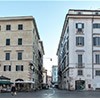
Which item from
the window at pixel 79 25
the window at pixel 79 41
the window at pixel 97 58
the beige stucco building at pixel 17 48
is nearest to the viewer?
the beige stucco building at pixel 17 48

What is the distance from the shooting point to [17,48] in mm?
61750

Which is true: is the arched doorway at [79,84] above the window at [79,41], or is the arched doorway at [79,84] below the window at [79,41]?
below

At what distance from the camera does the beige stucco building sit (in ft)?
199

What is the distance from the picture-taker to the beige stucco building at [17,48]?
60531 millimetres

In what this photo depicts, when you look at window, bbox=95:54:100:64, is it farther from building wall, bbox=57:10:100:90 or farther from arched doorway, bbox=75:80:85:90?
arched doorway, bbox=75:80:85:90

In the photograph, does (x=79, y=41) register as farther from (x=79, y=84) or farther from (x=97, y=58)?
(x=79, y=84)

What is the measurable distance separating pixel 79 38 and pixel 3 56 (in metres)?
16.2

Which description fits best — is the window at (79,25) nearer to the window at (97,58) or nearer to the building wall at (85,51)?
the building wall at (85,51)

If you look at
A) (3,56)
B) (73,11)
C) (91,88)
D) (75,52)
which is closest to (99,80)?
(91,88)

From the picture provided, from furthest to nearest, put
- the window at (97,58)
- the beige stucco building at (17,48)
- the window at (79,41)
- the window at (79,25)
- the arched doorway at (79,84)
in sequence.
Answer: the window at (79,25) → the window at (79,41) → the window at (97,58) → the arched doorway at (79,84) → the beige stucco building at (17,48)

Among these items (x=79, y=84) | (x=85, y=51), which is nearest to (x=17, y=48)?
(x=85, y=51)

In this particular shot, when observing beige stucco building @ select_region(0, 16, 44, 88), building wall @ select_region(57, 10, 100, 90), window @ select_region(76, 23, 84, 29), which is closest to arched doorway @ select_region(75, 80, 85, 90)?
building wall @ select_region(57, 10, 100, 90)

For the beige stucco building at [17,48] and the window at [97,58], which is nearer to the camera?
the beige stucco building at [17,48]

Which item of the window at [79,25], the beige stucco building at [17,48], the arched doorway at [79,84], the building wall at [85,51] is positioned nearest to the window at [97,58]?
the building wall at [85,51]
